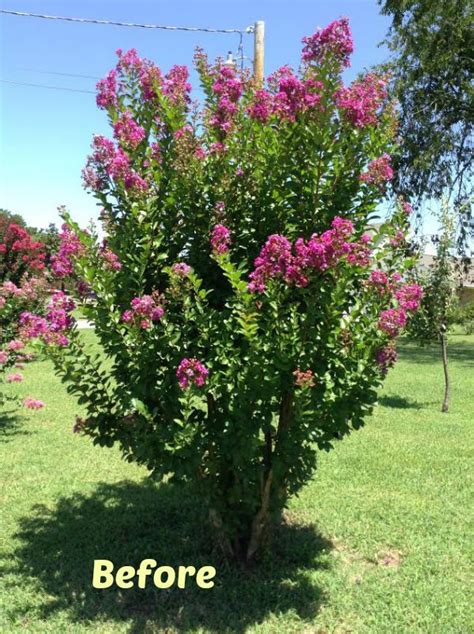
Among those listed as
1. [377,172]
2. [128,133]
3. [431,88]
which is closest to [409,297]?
[377,172]

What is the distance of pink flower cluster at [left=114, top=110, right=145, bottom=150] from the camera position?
3504 millimetres

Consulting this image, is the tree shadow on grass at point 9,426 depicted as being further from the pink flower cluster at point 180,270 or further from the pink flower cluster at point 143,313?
the pink flower cluster at point 180,270

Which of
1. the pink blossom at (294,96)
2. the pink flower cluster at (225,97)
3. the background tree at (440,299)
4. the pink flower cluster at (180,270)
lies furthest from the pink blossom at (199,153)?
the background tree at (440,299)

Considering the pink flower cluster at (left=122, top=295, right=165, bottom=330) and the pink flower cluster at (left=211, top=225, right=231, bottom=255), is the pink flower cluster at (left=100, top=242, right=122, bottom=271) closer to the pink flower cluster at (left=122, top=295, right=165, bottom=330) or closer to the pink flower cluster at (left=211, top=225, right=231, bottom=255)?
the pink flower cluster at (left=122, top=295, right=165, bottom=330)

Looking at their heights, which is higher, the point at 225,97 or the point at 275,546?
the point at 225,97

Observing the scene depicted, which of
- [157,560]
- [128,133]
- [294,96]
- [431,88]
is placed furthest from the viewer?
[431,88]

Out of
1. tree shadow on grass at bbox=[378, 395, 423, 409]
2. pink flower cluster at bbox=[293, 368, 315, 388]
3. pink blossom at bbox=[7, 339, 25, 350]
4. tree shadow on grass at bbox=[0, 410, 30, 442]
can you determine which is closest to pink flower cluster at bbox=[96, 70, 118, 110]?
pink flower cluster at bbox=[293, 368, 315, 388]

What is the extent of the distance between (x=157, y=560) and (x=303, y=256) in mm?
2371

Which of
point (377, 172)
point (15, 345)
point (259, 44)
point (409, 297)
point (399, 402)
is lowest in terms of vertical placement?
point (399, 402)

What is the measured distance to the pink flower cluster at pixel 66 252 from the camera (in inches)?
134

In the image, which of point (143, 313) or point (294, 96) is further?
point (294, 96)

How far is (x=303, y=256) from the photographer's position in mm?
2955

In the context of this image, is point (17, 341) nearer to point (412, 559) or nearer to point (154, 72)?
point (154, 72)

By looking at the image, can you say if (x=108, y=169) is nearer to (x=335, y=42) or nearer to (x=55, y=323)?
(x=55, y=323)
